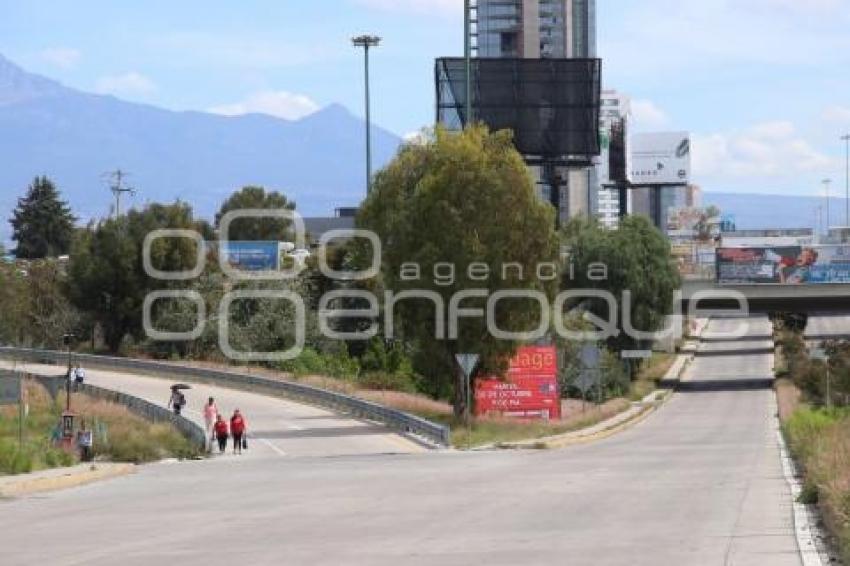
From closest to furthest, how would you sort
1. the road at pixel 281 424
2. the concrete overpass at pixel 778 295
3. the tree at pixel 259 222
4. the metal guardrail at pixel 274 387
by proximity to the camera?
the road at pixel 281 424 < the metal guardrail at pixel 274 387 < the concrete overpass at pixel 778 295 < the tree at pixel 259 222

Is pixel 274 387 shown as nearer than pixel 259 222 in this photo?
Yes

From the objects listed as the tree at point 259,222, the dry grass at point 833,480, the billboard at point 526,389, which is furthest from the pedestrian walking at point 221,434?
the tree at point 259,222

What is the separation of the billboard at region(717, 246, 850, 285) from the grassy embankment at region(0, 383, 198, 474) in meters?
50.0

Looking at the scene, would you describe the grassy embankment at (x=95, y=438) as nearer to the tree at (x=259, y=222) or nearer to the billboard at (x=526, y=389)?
the billboard at (x=526, y=389)

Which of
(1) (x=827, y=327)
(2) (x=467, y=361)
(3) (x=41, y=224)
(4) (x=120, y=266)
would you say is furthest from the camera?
(1) (x=827, y=327)

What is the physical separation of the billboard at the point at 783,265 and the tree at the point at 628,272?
260 inches

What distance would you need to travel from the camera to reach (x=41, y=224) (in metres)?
139

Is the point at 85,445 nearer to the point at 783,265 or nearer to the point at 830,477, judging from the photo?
the point at 830,477

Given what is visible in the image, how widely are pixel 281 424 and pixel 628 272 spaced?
40.8 meters

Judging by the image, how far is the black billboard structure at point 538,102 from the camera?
86.1 meters

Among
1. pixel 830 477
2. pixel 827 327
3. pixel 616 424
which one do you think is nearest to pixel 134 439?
pixel 830 477

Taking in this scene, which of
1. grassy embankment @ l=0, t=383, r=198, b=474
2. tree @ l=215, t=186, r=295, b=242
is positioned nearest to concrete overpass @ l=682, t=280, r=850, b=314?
tree @ l=215, t=186, r=295, b=242

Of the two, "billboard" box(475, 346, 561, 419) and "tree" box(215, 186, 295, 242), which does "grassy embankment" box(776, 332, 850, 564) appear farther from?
"tree" box(215, 186, 295, 242)

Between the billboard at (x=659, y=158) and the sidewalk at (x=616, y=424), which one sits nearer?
the sidewalk at (x=616, y=424)
